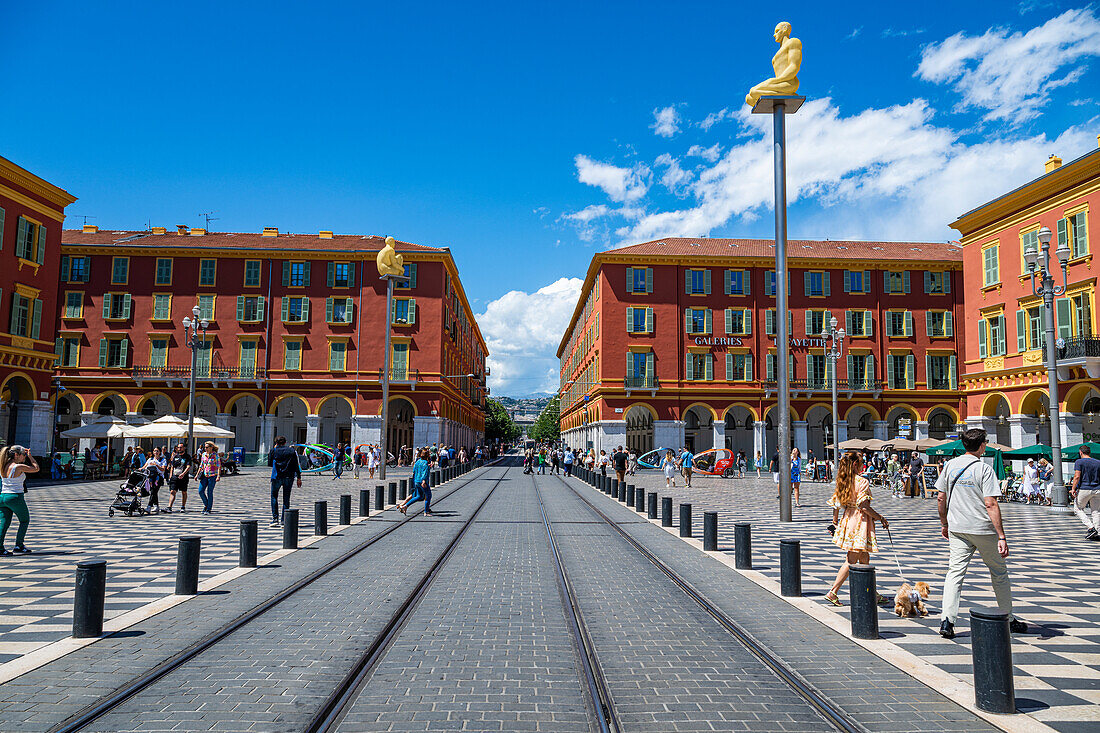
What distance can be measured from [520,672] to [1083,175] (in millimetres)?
33913

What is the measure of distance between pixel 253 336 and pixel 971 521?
48.3m

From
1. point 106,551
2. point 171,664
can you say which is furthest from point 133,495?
point 171,664

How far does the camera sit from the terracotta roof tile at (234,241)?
49594 mm

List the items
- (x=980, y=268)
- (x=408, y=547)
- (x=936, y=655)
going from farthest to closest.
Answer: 1. (x=980, y=268)
2. (x=408, y=547)
3. (x=936, y=655)

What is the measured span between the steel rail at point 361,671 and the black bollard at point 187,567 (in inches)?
96.1

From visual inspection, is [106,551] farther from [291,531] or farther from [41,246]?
[41,246]

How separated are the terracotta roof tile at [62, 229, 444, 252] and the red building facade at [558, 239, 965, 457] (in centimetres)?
1458

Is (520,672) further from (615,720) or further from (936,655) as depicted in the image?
(936,655)

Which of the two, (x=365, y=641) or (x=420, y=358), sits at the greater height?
(x=420, y=358)

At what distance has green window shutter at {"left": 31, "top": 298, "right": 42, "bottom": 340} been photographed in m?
33.2

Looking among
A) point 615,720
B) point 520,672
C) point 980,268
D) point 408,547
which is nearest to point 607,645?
point 520,672

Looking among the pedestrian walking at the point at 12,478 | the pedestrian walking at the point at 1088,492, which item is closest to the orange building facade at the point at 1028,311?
the pedestrian walking at the point at 1088,492

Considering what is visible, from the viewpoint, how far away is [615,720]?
14.4ft

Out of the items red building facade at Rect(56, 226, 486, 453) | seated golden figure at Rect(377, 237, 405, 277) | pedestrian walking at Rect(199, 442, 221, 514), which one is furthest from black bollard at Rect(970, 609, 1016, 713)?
red building facade at Rect(56, 226, 486, 453)
